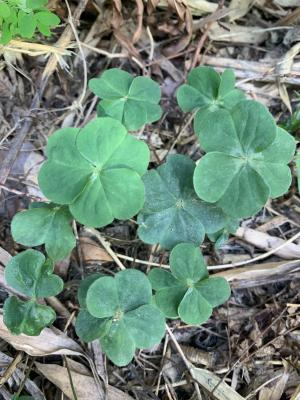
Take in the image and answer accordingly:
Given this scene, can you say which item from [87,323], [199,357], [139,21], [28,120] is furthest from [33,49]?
[199,357]

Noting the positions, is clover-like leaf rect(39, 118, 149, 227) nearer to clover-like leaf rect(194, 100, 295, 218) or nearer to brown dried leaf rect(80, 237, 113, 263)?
clover-like leaf rect(194, 100, 295, 218)

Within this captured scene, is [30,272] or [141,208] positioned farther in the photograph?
[30,272]

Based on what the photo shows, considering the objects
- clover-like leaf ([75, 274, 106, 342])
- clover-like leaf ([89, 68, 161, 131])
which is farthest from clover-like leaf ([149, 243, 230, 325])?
clover-like leaf ([89, 68, 161, 131])

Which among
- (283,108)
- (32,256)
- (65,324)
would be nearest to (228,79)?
(283,108)

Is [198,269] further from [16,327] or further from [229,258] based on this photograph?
[16,327]

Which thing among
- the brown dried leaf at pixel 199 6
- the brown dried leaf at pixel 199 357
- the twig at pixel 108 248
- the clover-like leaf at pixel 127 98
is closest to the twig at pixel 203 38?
the brown dried leaf at pixel 199 6

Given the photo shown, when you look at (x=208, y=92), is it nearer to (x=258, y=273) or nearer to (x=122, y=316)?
(x=258, y=273)
